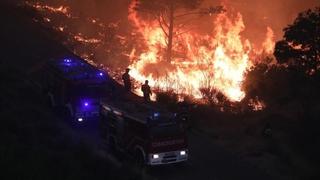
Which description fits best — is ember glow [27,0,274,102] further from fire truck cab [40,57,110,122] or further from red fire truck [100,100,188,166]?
red fire truck [100,100,188,166]

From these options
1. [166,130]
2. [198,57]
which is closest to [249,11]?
[198,57]

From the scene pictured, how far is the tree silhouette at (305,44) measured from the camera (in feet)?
96.5

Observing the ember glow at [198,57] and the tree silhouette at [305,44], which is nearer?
the tree silhouette at [305,44]

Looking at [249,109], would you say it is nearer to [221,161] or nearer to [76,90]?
[221,161]

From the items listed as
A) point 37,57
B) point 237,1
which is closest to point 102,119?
point 37,57

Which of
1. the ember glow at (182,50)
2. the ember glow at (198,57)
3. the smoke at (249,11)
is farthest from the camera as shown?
the smoke at (249,11)

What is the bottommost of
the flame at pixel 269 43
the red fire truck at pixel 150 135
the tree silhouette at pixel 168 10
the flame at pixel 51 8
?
the red fire truck at pixel 150 135

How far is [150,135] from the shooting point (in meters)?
21.5

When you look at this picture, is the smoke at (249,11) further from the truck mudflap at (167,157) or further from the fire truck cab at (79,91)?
the truck mudflap at (167,157)

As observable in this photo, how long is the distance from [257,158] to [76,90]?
9949mm

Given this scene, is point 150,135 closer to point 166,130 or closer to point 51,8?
point 166,130

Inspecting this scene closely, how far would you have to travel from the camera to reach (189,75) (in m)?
46.2

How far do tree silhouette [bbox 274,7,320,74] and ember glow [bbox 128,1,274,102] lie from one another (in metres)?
9.44

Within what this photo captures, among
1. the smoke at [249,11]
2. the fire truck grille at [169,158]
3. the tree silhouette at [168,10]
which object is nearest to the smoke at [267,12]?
the smoke at [249,11]
